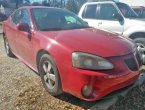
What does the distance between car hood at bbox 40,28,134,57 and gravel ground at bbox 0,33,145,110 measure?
33.7 inches

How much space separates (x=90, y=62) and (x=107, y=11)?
4.47m

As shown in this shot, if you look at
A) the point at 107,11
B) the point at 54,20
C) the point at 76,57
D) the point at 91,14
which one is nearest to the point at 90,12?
the point at 91,14

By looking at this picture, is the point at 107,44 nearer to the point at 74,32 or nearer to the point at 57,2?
the point at 74,32

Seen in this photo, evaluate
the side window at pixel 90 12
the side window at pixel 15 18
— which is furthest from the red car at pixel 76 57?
the side window at pixel 90 12

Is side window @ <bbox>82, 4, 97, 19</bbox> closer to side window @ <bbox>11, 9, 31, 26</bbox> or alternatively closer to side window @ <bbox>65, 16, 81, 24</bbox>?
side window @ <bbox>65, 16, 81, 24</bbox>

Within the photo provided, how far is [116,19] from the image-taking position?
7523mm

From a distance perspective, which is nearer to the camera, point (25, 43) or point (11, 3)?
point (25, 43)

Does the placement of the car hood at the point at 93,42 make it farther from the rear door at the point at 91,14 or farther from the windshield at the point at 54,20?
the rear door at the point at 91,14

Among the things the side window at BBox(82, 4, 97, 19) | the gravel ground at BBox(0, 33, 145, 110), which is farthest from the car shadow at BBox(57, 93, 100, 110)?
the side window at BBox(82, 4, 97, 19)

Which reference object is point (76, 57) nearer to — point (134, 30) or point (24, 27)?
point (24, 27)

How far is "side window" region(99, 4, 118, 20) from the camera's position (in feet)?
25.5

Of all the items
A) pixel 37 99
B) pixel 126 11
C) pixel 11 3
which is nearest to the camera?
pixel 37 99

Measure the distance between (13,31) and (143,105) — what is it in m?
3.65

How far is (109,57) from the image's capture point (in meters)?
3.87
